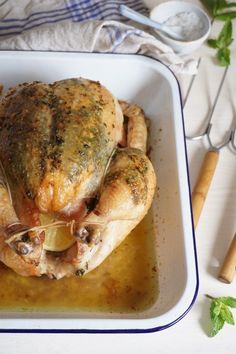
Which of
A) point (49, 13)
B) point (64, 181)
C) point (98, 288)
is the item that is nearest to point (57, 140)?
point (64, 181)

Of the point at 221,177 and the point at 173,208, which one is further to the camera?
the point at 221,177

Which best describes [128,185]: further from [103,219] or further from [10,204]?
[10,204]

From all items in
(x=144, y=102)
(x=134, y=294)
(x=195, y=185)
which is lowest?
(x=134, y=294)

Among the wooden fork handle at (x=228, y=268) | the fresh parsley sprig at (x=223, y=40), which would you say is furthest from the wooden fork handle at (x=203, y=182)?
the fresh parsley sprig at (x=223, y=40)

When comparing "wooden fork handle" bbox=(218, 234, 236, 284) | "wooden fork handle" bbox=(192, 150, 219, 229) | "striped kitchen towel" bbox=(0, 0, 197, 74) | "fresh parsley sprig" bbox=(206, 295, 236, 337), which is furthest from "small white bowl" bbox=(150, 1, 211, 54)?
"fresh parsley sprig" bbox=(206, 295, 236, 337)

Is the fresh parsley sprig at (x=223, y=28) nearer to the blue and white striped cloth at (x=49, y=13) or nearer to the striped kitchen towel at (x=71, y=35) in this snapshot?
the striped kitchen towel at (x=71, y=35)

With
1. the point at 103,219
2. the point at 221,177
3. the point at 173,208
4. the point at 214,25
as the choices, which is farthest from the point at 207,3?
the point at 103,219

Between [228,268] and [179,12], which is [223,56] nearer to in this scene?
[179,12]

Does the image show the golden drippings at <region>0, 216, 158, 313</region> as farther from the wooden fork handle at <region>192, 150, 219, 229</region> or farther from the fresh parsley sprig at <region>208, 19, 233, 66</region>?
the fresh parsley sprig at <region>208, 19, 233, 66</region>
